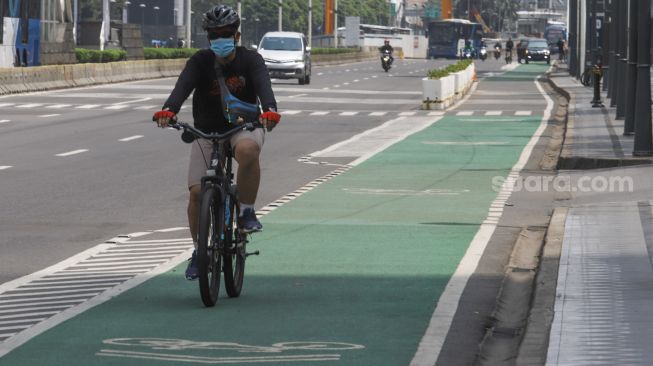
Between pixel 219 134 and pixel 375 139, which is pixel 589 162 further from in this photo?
pixel 219 134

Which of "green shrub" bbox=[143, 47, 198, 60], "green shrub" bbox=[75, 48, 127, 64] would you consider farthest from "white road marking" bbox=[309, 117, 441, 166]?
"green shrub" bbox=[143, 47, 198, 60]

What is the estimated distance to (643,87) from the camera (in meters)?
22.8

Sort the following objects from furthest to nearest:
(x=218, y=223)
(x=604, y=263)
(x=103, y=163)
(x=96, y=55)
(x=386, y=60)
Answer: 1. (x=386, y=60)
2. (x=96, y=55)
3. (x=103, y=163)
4. (x=604, y=263)
5. (x=218, y=223)

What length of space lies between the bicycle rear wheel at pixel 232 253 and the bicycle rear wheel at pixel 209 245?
10 centimetres

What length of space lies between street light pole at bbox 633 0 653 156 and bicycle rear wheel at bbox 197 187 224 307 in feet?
43.8

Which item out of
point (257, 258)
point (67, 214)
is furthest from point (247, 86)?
point (67, 214)

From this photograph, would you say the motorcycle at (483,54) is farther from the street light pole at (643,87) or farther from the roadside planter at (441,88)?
the street light pole at (643,87)

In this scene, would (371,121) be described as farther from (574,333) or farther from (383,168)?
(574,333)

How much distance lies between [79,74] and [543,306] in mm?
47818

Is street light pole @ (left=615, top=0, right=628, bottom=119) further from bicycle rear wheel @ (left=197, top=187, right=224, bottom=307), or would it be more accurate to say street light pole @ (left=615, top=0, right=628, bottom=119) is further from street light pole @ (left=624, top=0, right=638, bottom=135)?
bicycle rear wheel @ (left=197, top=187, right=224, bottom=307)

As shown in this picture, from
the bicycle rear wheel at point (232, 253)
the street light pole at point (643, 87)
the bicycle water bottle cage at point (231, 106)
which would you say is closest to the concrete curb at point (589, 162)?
the street light pole at point (643, 87)

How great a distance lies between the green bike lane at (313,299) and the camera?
8.51 metres

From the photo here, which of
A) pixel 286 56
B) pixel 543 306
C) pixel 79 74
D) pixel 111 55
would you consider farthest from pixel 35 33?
pixel 543 306

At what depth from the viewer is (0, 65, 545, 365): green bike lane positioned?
8508mm
